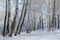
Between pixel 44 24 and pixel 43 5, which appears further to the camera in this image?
pixel 44 24

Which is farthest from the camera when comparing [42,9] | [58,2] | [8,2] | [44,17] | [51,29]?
[44,17]

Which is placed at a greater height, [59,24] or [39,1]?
[39,1]

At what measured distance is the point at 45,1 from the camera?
41.3 metres

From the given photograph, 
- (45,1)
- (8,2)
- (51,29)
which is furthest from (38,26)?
(8,2)

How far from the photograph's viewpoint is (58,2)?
37594 mm

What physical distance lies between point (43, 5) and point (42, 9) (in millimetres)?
2764

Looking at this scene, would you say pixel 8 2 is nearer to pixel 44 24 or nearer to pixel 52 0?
pixel 52 0

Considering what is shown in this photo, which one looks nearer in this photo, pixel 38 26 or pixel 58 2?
pixel 58 2

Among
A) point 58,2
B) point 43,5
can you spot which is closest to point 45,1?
point 43,5

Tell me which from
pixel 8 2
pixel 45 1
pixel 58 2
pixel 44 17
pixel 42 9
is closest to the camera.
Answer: pixel 8 2

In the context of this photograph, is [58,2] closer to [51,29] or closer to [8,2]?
[51,29]

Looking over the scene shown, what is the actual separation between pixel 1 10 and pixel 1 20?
3278 mm

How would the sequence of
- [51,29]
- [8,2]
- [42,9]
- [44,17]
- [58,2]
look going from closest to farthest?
[8,2]
[51,29]
[58,2]
[42,9]
[44,17]

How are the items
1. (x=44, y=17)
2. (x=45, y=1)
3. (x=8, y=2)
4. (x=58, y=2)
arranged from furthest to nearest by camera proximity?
(x=44, y=17)
(x=45, y=1)
(x=58, y=2)
(x=8, y=2)
